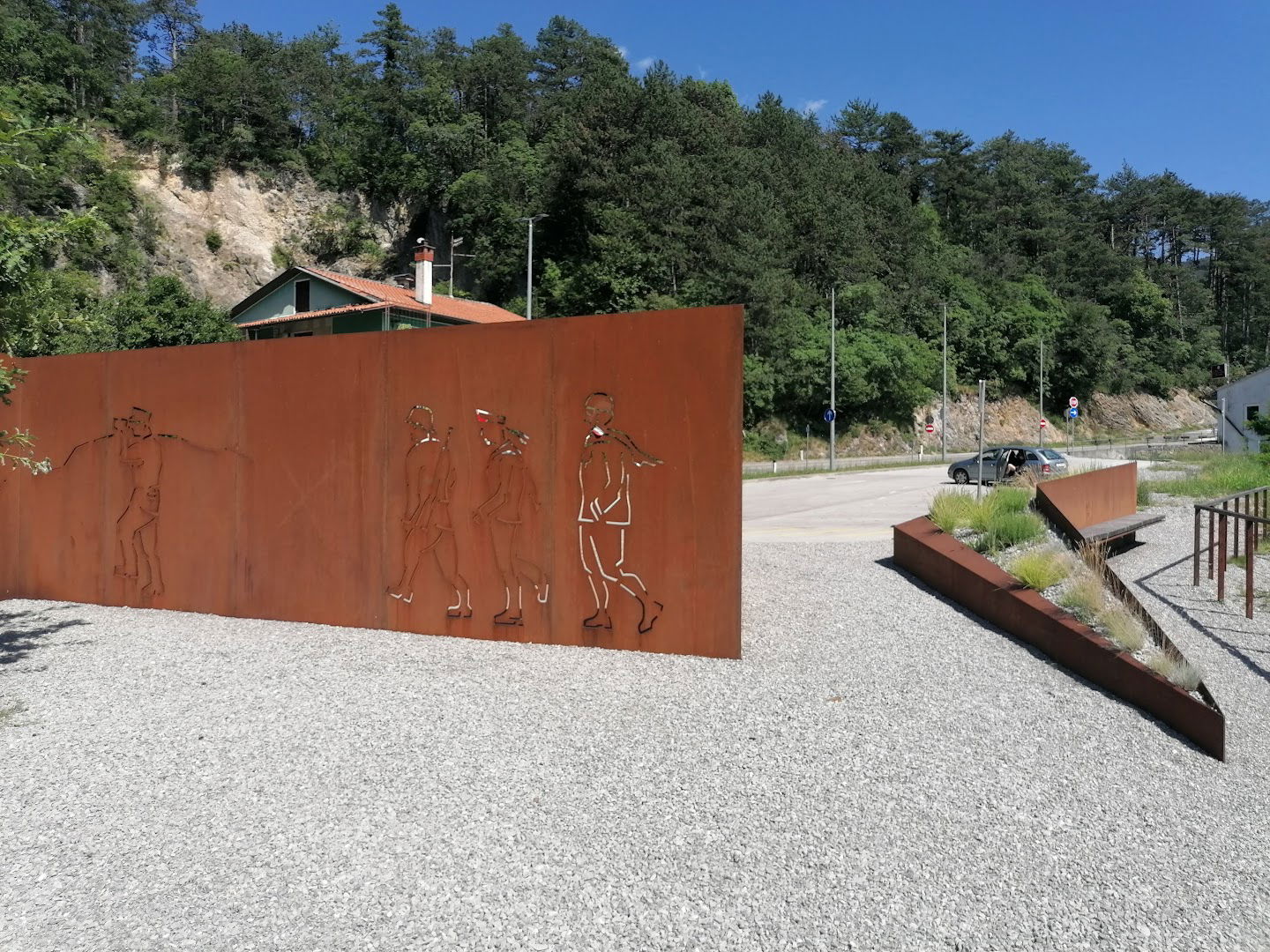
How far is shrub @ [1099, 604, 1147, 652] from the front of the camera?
236 inches

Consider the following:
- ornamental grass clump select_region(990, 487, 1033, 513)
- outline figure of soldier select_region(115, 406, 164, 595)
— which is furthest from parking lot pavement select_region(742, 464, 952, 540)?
outline figure of soldier select_region(115, 406, 164, 595)

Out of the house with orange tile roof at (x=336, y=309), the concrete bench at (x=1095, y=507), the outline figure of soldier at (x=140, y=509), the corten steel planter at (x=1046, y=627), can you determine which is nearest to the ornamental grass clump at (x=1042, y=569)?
the corten steel planter at (x=1046, y=627)

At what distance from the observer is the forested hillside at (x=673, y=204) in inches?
1756

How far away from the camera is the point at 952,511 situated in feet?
33.4

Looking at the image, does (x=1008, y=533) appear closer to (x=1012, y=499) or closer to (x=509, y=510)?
(x=1012, y=499)

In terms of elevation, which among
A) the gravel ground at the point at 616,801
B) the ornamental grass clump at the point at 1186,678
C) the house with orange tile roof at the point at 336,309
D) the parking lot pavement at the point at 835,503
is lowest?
the gravel ground at the point at 616,801

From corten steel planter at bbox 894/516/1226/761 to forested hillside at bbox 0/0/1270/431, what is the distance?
102 feet

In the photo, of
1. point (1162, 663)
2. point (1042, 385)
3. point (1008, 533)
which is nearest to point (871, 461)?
point (1042, 385)

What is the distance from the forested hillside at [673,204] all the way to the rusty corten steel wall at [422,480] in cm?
2568

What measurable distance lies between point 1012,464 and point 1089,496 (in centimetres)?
1400

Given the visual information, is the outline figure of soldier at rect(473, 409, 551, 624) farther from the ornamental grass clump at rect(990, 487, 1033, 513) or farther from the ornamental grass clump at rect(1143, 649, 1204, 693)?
the ornamental grass clump at rect(990, 487, 1033, 513)

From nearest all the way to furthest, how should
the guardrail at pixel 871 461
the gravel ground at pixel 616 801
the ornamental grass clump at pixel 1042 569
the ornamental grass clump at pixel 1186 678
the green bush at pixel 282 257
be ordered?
the gravel ground at pixel 616 801 → the ornamental grass clump at pixel 1186 678 → the ornamental grass clump at pixel 1042 569 → the guardrail at pixel 871 461 → the green bush at pixel 282 257

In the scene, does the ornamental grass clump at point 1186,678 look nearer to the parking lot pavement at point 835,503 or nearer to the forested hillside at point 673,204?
the parking lot pavement at point 835,503

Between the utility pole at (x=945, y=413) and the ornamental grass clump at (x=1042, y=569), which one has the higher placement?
the utility pole at (x=945, y=413)
